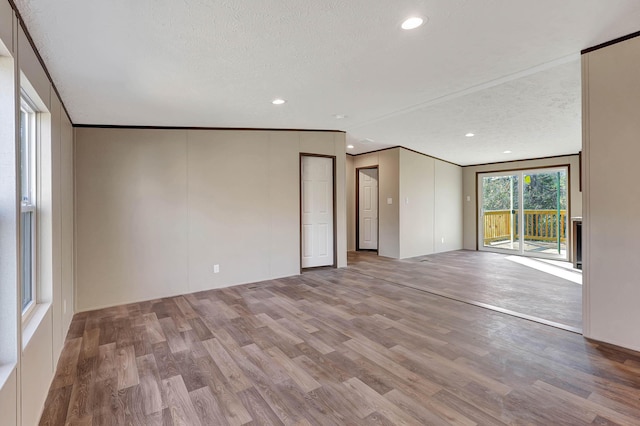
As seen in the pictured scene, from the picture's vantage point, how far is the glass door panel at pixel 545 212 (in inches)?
269

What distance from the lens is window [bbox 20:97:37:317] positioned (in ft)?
7.10

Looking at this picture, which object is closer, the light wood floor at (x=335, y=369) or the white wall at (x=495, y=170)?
the light wood floor at (x=335, y=369)

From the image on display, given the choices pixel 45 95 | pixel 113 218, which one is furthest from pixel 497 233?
pixel 45 95

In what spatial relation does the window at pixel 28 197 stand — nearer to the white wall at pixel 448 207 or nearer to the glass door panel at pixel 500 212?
the white wall at pixel 448 207

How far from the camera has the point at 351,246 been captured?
8031 millimetres

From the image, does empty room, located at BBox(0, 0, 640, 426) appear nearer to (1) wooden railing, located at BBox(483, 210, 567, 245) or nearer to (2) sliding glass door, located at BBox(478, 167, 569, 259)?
(2) sliding glass door, located at BBox(478, 167, 569, 259)

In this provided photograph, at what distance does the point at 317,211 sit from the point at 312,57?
340 cm

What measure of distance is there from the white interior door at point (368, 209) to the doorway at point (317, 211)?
7.08 feet

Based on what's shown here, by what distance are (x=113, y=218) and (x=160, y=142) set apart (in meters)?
1.16

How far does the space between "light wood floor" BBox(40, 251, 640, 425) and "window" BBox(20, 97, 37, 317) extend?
0.70 m

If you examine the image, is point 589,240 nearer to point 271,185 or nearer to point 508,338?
point 508,338

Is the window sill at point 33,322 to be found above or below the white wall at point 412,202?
below

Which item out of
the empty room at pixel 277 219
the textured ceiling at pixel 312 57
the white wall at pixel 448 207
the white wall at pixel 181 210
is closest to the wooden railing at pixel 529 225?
the white wall at pixel 448 207

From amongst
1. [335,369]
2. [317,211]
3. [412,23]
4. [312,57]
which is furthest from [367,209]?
[412,23]
